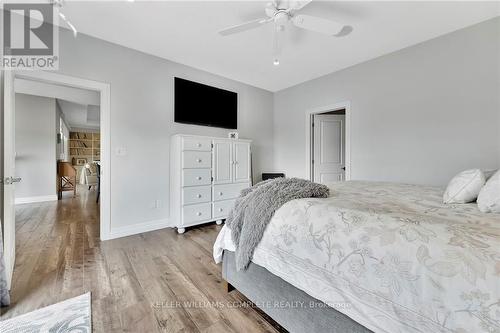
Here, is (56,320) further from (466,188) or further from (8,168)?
(466,188)

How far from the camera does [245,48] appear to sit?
112 inches

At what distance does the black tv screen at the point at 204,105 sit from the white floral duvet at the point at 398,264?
2770mm

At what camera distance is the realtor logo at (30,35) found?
2143 mm

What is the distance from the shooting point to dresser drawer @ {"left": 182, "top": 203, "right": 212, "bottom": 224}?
2992 millimetres

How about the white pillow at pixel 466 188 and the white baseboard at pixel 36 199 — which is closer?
the white pillow at pixel 466 188

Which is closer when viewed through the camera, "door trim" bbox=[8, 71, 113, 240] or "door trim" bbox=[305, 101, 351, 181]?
"door trim" bbox=[8, 71, 113, 240]

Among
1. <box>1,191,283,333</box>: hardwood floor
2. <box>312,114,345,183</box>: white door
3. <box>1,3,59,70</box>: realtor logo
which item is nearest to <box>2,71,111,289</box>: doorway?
<box>1,3,59,70</box>: realtor logo

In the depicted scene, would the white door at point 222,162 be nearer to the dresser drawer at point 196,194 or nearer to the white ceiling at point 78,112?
the dresser drawer at point 196,194

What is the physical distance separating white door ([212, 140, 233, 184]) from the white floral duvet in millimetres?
2243

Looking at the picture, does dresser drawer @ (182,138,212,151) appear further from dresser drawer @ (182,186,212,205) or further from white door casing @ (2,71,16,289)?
white door casing @ (2,71,16,289)

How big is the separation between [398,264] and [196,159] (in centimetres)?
270

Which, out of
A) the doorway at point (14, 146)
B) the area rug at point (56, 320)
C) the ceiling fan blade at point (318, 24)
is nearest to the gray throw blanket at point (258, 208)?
the area rug at point (56, 320)

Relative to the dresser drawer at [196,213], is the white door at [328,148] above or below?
above

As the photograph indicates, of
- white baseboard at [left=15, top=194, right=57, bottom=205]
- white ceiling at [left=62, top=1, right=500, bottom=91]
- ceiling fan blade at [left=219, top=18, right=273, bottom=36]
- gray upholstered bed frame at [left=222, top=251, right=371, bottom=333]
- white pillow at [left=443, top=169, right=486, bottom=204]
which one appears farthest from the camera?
white baseboard at [left=15, top=194, right=57, bottom=205]
